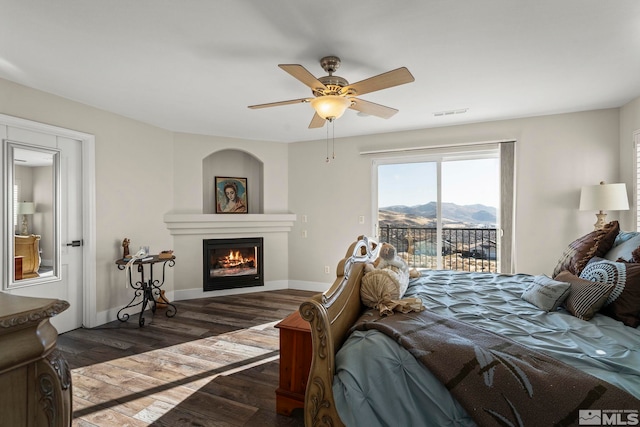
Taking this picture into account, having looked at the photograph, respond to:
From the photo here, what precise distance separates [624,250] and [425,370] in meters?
1.80

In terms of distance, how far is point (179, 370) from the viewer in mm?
2469

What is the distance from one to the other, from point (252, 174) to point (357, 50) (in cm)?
340

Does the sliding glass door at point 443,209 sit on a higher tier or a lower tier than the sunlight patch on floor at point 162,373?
higher

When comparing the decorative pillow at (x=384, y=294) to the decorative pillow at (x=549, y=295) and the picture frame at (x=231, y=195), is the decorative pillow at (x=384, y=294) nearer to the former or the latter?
the decorative pillow at (x=549, y=295)

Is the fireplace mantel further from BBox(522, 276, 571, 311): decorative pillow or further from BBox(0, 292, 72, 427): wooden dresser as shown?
BBox(0, 292, 72, 427): wooden dresser

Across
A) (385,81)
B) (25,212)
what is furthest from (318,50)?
(25,212)

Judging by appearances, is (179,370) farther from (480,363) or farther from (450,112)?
(450,112)

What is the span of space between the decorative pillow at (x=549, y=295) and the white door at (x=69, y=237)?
4.39 metres

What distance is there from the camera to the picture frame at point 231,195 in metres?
4.93

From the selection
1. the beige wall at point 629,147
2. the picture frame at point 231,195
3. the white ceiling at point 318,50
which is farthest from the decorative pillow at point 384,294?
Answer: the picture frame at point 231,195

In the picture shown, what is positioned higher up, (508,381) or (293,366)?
(508,381)

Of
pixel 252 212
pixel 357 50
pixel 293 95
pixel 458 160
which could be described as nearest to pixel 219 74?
pixel 293 95

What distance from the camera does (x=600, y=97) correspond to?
3.15 metres

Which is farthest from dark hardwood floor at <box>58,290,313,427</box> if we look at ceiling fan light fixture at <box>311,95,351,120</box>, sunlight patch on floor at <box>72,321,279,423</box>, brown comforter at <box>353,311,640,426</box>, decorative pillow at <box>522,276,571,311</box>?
ceiling fan light fixture at <box>311,95,351,120</box>
